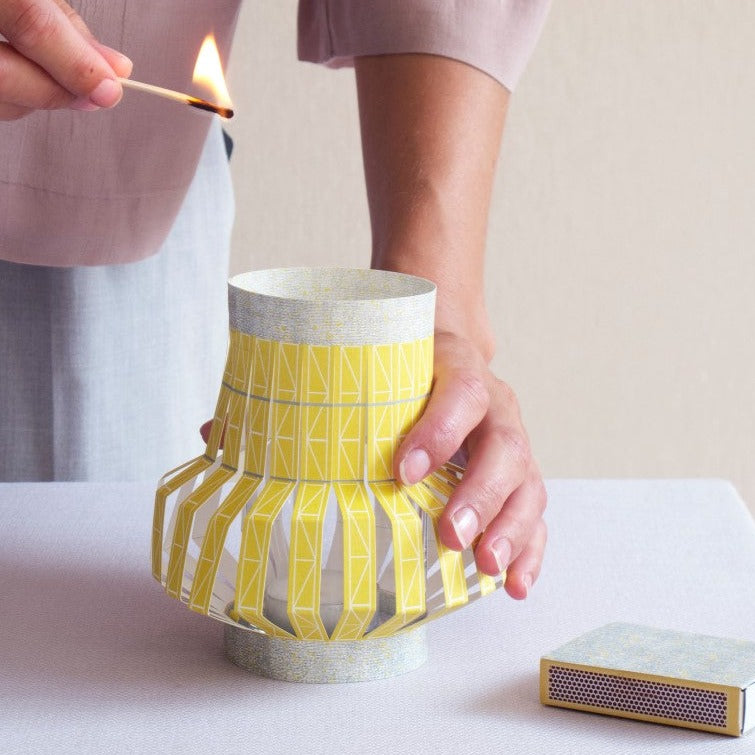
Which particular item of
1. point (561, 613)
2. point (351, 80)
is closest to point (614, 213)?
point (351, 80)

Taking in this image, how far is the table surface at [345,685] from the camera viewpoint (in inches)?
20.7

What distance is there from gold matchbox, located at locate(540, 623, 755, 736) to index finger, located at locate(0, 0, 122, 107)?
0.34 metres

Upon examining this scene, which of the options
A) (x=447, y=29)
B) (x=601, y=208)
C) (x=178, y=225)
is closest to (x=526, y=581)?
(x=447, y=29)

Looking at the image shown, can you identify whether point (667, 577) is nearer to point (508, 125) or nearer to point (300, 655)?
point (300, 655)

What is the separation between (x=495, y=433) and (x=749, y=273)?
151cm

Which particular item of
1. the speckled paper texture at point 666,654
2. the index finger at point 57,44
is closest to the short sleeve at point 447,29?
the index finger at point 57,44

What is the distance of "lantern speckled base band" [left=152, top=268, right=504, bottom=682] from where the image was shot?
0.54 metres

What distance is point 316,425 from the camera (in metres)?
0.56

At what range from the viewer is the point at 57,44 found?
56cm

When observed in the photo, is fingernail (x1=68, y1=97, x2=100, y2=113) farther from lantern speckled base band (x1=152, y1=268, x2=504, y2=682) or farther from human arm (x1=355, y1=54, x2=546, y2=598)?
human arm (x1=355, y1=54, x2=546, y2=598)

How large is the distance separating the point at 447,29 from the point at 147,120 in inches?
9.6

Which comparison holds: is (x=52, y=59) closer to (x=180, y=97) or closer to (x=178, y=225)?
(x=180, y=97)

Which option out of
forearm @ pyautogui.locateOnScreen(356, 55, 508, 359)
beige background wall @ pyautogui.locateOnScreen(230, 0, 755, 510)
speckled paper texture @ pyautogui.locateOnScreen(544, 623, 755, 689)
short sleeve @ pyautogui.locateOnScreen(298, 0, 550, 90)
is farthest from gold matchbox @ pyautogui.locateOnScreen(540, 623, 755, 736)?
beige background wall @ pyautogui.locateOnScreen(230, 0, 755, 510)

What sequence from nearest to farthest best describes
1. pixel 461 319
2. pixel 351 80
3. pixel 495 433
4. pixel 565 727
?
pixel 565 727
pixel 495 433
pixel 461 319
pixel 351 80
